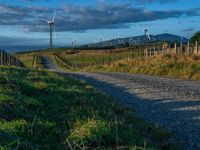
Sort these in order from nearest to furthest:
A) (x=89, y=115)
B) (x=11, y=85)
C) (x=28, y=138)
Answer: (x=28, y=138)
(x=89, y=115)
(x=11, y=85)

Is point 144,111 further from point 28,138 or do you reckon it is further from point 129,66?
point 129,66

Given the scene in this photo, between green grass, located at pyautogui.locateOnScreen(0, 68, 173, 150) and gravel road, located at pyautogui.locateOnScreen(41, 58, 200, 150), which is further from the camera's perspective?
gravel road, located at pyautogui.locateOnScreen(41, 58, 200, 150)

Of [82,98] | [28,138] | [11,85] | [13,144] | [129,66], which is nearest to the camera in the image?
[13,144]

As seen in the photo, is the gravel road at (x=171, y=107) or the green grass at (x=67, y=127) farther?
the gravel road at (x=171, y=107)

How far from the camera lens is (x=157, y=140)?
35.2 feet

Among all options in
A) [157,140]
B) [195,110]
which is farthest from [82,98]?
[157,140]

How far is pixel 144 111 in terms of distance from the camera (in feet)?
52.3

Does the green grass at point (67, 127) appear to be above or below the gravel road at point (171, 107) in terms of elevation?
above

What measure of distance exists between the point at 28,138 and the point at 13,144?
107 cm

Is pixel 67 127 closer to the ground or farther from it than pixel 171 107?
farther from it

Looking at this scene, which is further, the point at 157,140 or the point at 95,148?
the point at 157,140

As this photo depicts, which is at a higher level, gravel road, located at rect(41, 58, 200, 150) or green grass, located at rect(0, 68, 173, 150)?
green grass, located at rect(0, 68, 173, 150)

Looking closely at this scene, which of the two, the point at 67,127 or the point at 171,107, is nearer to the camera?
the point at 67,127

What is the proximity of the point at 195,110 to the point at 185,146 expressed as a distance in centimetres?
517
